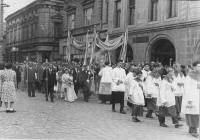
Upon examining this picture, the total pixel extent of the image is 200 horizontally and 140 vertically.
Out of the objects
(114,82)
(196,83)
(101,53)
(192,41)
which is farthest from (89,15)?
(196,83)

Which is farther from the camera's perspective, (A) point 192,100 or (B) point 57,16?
(B) point 57,16

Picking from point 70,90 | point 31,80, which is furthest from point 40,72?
point 70,90

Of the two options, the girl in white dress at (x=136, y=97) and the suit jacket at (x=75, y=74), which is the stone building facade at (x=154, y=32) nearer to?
the girl in white dress at (x=136, y=97)

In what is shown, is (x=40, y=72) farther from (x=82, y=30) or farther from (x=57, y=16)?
(x=57, y=16)

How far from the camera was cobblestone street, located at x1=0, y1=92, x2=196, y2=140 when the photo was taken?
6215 millimetres

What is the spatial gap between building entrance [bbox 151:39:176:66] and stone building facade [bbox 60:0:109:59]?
17.1 feet

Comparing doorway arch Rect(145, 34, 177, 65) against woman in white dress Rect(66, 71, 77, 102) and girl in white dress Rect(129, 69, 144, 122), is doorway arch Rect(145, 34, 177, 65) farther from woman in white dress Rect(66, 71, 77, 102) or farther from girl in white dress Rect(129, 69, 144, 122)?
girl in white dress Rect(129, 69, 144, 122)

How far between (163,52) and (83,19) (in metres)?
10.2

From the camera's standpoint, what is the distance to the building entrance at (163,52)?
555 inches

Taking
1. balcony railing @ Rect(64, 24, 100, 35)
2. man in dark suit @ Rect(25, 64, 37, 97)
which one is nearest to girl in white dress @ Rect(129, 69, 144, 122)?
man in dark suit @ Rect(25, 64, 37, 97)

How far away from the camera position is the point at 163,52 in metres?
15.9

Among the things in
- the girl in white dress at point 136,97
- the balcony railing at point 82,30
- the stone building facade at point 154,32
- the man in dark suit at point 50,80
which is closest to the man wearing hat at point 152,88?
the girl in white dress at point 136,97

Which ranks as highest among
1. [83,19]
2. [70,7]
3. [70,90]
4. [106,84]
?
[70,7]

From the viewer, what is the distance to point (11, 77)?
9469mm
